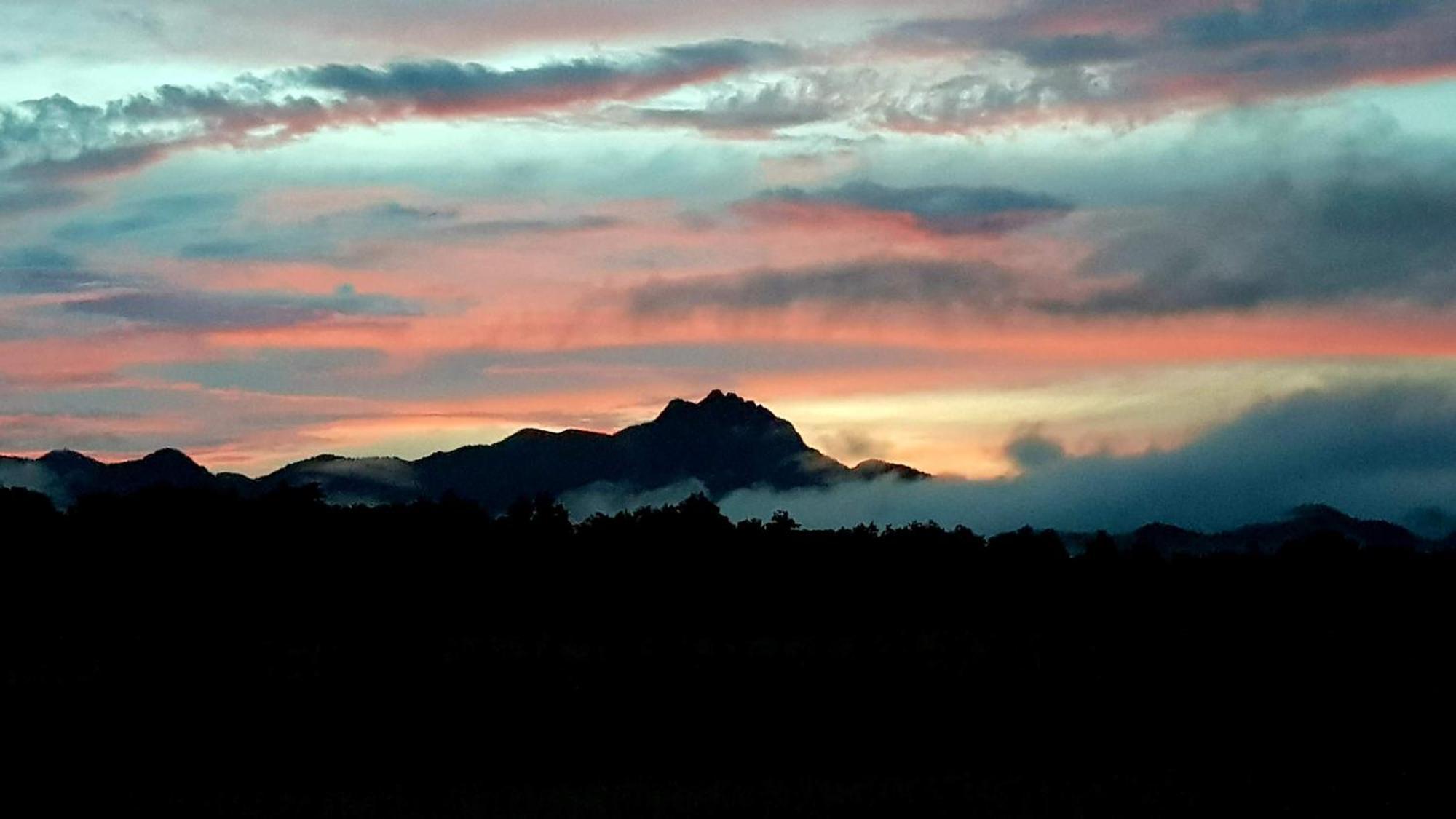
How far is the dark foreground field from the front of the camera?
42312 millimetres

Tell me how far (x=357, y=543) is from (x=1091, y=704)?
45307 millimetres

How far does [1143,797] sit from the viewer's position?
135 ft

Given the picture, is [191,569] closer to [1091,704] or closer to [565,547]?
[565,547]

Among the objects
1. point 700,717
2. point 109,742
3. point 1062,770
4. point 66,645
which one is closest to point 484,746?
point 700,717

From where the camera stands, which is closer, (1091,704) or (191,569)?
(1091,704)

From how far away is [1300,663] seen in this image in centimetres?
5612

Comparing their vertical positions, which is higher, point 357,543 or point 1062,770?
point 357,543

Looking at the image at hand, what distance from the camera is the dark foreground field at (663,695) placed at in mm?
42312

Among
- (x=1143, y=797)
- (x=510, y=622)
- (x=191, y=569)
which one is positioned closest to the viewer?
(x=1143, y=797)

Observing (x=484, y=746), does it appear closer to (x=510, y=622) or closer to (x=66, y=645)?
(x=66, y=645)

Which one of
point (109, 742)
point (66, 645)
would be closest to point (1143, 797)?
point (109, 742)

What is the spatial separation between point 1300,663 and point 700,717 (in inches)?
756

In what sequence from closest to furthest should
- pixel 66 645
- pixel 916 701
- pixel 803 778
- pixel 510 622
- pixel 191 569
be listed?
pixel 803 778
pixel 916 701
pixel 66 645
pixel 510 622
pixel 191 569

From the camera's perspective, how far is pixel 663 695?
167ft
